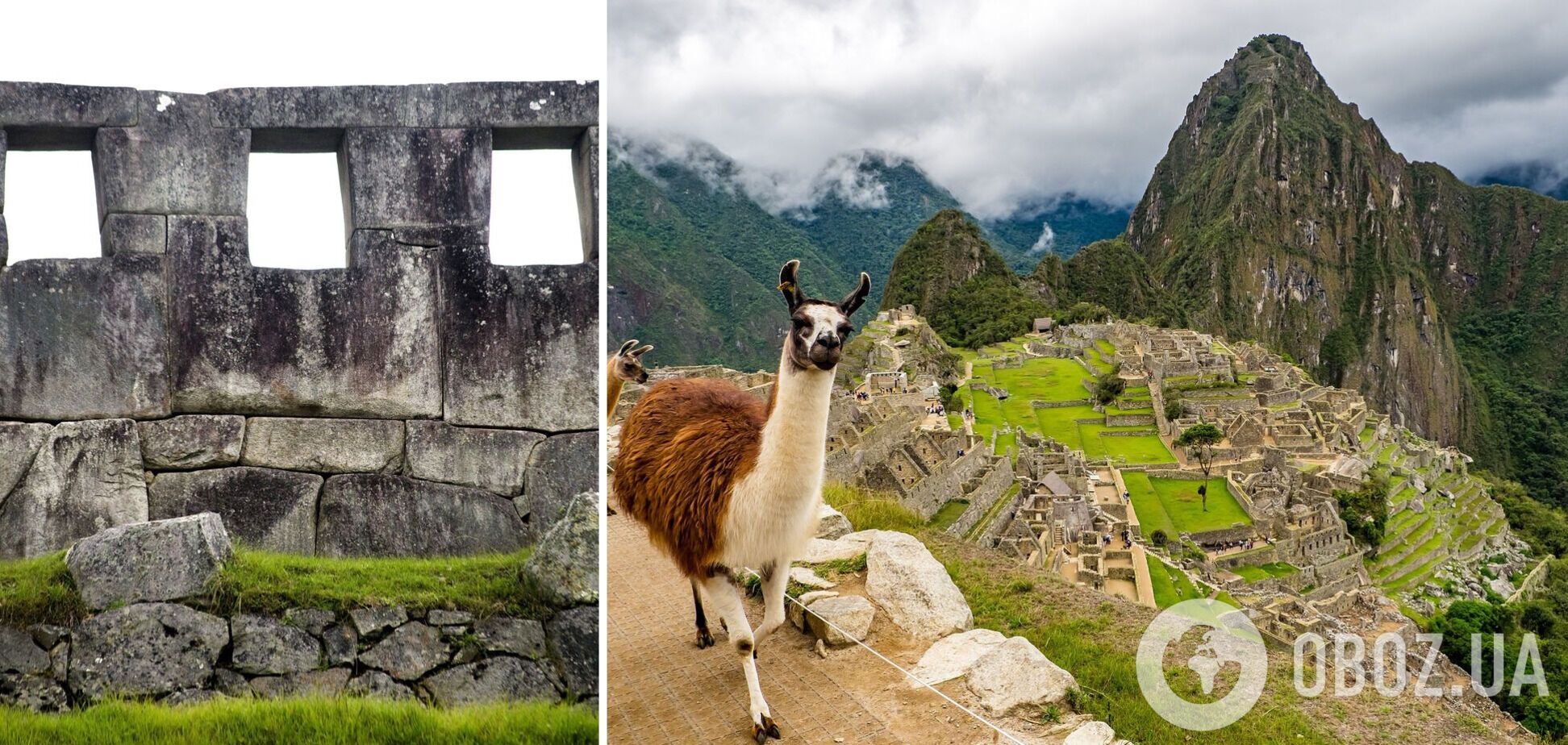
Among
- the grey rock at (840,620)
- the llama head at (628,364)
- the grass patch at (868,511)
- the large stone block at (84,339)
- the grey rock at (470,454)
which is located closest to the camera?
the llama head at (628,364)

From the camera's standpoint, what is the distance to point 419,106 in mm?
4000

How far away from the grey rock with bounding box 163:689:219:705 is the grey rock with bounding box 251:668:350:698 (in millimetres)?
107

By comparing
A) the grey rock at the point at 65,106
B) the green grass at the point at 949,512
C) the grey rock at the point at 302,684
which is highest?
the grey rock at the point at 65,106

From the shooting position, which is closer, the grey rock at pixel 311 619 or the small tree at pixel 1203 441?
the grey rock at pixel 311 619

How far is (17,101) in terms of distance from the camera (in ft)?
12.3

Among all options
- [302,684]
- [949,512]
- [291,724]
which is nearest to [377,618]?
[302,684]

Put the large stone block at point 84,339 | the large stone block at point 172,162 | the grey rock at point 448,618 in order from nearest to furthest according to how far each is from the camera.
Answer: the grey rock at point 448,618
the large stone block at point 84,339
the large stone block at point 172,162

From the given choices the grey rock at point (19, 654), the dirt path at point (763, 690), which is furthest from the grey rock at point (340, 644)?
the dirt path at point (763, 690)

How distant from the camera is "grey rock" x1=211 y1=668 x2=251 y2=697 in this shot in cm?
282

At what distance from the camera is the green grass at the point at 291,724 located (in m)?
2.63

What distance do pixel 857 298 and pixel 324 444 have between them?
242 centimetres

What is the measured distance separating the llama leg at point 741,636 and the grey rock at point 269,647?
1.24m

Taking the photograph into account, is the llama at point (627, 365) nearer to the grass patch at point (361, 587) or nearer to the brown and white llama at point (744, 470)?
the brown and white llama at point (744, 470)

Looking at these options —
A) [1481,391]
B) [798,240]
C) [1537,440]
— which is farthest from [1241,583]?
[1481,391]
